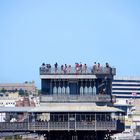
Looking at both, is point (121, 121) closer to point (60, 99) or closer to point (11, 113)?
point (60, 99)

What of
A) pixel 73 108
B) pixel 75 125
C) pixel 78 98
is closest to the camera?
pixel 75 125

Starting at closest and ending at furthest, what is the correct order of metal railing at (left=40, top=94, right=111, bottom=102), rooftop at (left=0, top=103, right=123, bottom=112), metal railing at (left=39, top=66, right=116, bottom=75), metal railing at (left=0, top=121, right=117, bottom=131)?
metal railing at (left=0, top=121, right=117, bottom=131)
rooftop at (left=0, top=103, right=123, bottom=112)
metal railing at (left=40, top=94, right=111, bottom=102)
metal railing at (left=39, top=66, right=116, bottom=75)

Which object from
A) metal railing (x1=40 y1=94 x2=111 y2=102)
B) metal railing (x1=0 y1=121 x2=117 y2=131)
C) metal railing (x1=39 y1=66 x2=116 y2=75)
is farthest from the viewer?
metal railing (x1=39 y1=66 x2=116 y2=75)

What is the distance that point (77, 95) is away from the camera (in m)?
91.5

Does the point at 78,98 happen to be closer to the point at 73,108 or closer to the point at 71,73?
the point at 73,108

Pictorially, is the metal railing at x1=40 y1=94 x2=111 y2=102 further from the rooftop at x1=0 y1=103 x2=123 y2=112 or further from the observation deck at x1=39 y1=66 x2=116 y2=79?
the observation deck at x1=39 y1=66 x2=116 y2=79

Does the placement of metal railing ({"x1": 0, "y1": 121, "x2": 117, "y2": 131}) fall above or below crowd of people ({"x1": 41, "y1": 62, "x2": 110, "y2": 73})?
below

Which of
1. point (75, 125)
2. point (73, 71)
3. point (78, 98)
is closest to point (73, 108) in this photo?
point (78, 98)

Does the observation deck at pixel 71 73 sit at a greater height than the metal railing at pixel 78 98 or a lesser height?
greater

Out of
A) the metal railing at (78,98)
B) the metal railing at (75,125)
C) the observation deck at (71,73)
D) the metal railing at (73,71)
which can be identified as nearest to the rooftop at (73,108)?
the metal railing at (78,98)

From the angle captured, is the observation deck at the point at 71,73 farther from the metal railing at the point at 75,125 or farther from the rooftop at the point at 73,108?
the metal railing at the point at 75,125

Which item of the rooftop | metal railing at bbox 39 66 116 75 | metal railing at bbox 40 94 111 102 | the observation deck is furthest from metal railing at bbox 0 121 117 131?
metal railing at bbox 39 66 116 75

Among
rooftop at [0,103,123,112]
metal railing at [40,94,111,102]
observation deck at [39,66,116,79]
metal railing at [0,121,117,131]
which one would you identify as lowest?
metal railing at [0,121,117,131]

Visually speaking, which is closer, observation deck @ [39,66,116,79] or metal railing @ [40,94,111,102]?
metal railing @ [40,94,111,102]
